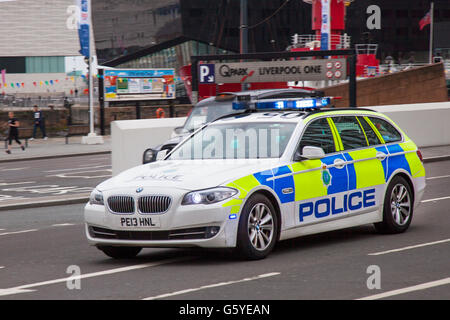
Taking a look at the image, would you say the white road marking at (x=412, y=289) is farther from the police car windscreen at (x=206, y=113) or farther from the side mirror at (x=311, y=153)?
the police car windscreen at (x=206, y=113)

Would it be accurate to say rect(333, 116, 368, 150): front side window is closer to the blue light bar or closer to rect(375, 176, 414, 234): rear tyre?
the blue light bar

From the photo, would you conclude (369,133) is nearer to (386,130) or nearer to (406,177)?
(386,130)

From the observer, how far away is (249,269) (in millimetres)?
8672

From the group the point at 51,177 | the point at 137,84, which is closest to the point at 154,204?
the point at 51,177

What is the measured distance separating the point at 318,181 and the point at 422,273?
2.11 m

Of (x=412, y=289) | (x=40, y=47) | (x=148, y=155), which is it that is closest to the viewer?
(x=412, y=289)

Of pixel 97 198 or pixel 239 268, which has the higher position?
pixel 97 198

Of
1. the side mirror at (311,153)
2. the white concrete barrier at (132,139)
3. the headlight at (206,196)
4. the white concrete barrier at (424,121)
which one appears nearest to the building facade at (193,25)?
the white concrete barrier at (424,121)

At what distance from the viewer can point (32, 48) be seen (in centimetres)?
10181

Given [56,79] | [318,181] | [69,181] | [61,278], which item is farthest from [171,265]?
[56,79]

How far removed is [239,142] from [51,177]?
1504cm

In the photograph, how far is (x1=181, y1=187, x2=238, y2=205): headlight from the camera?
8.89 metres

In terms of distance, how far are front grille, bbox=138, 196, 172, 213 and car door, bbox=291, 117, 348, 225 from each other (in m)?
1.54

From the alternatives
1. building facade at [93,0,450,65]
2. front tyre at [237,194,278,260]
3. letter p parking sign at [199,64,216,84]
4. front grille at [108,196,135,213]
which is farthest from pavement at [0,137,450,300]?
building facade at [93,0,450,65]
